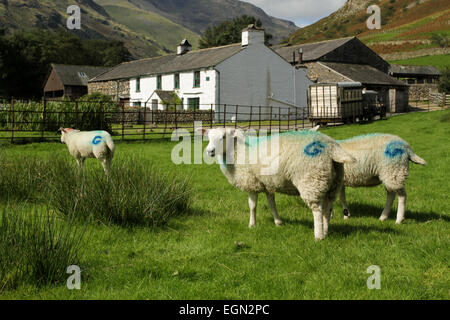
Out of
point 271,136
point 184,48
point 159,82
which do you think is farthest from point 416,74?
point 271,136

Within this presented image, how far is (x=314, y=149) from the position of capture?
501 cm

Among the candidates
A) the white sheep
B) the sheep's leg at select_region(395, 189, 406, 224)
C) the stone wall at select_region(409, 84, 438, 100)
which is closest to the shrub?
the white sheep

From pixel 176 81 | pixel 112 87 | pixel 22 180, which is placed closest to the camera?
pixel 22 180

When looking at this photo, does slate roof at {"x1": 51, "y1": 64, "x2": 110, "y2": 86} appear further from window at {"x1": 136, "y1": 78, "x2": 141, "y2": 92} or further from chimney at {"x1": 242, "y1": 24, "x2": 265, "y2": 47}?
chimney at {"x1": 242, "y1": 24, "x2": 265, "y2": 47}

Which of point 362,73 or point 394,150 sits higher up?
point 362,73

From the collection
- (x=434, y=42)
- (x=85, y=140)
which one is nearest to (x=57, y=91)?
(x=85, y=140)

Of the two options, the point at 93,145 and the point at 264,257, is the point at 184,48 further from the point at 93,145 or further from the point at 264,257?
the point at 264,257

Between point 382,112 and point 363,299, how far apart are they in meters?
28.1

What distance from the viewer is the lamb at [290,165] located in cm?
495

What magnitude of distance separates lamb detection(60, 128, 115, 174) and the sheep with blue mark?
5402 mm

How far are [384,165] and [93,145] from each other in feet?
21.0

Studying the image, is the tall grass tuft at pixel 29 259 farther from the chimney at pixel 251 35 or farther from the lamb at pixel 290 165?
the chimney at pixel 251 35

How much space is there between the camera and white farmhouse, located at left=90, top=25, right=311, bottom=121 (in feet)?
110
